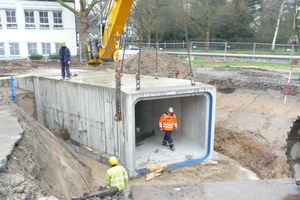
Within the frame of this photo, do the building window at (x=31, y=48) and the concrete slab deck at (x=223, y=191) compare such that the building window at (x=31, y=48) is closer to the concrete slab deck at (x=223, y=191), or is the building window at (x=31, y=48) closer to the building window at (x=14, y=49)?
the building window at (x=14, y=49)

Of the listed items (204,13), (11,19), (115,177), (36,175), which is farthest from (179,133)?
(11,19)

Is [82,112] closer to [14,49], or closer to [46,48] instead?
[14,49]

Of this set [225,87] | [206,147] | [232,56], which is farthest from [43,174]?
[232,56]

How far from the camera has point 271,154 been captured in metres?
9.57

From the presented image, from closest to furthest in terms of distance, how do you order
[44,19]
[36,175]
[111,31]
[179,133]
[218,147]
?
[36,175] < [111,31] < [179,133] < [218,147] < [44,19]

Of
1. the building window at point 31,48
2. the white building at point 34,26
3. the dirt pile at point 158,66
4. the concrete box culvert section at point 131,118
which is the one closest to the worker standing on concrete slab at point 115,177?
the concrete box culvert section at point 131,118

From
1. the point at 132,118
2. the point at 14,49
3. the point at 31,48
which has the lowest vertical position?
the point at 132,118

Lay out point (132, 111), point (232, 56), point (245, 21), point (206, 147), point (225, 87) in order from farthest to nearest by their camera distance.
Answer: point (245, 21) → point (232, 56) → point (225, 87) → point (206, 147) → point (132, 111)

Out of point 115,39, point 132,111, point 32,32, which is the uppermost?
point 32,32

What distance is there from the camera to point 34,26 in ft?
102

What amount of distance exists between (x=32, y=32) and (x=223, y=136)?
2709 centimetres

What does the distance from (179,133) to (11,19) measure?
90.2ft

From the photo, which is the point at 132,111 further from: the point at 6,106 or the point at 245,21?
the point at 245,21

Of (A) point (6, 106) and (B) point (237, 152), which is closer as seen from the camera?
(A) point (6, 106)
